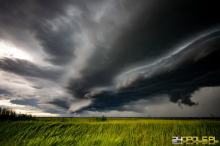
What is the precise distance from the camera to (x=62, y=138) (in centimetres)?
524

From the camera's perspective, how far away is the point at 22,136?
5.24 m

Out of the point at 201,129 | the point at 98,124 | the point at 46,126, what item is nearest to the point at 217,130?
the point at 201,129

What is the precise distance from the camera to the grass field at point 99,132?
5.04m

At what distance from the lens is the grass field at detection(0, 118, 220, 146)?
5039 mm

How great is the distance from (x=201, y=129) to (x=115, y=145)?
87.3 inches

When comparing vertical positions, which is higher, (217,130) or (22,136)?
(217,130)

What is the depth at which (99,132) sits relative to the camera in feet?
17.5

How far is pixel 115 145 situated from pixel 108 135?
423mm

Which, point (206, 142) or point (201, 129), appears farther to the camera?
point (201, 129)

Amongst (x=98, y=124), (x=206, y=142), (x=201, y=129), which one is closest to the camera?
(x=206, y=142)

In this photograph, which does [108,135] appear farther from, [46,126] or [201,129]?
[201,129]

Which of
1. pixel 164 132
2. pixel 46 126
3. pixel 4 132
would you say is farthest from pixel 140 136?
pixel 4 132

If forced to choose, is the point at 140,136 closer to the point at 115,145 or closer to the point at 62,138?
the point at 115,145

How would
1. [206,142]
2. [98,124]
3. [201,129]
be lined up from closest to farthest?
1. [206,142]
2. [201,129]
3. [98,124]
